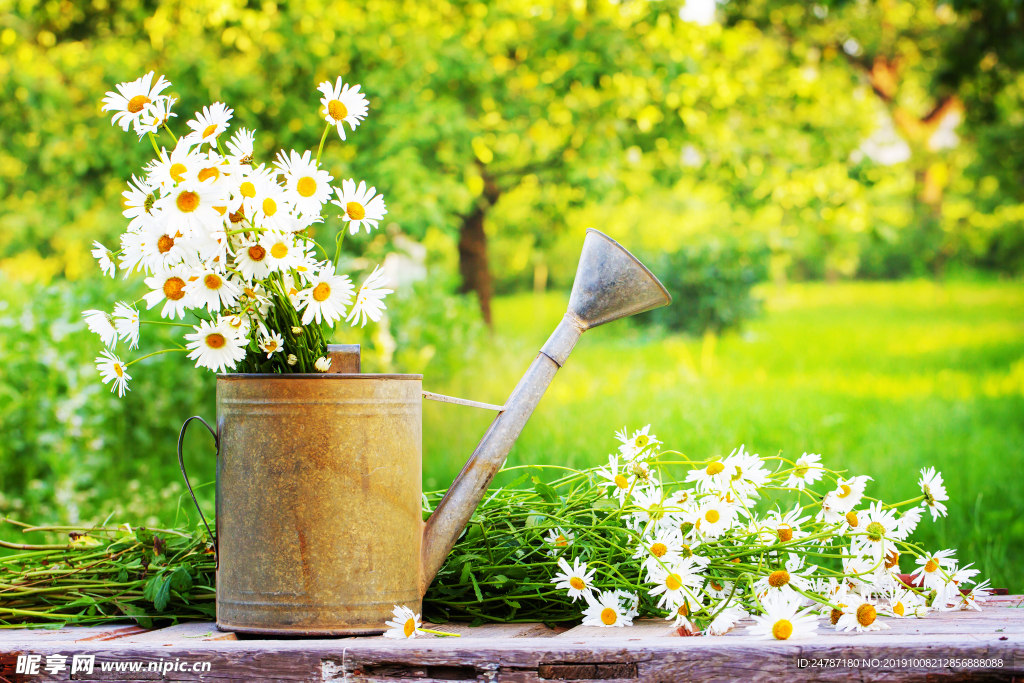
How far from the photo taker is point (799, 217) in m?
5.63

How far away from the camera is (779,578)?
1.34m

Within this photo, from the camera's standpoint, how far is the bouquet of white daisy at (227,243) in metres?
1.27

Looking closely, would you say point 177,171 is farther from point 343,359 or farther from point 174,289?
point 343,359

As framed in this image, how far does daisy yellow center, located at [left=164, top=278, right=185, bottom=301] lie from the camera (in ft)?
4.23

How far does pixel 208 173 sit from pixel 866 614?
1.26 metres

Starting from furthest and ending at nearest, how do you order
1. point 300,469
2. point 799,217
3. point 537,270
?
point 537,270 < point 799,217 < point 300,469

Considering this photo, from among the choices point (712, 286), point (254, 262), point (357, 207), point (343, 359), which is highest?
point (712, 286)

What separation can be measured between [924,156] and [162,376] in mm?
16335

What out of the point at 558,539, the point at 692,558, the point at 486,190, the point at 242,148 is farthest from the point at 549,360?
the point at 486,190

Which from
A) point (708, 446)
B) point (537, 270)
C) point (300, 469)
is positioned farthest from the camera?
point (537, 270)

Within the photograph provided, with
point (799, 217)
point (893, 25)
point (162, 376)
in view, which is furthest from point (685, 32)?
point (893, 25)

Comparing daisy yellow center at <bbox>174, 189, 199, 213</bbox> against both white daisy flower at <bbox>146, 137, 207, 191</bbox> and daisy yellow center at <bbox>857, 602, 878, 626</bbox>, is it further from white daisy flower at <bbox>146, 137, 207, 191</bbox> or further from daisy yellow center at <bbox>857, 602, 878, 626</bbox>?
daisy yellow center at <bbox>857, 602, 878, 626</bbox>

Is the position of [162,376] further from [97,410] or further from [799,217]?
[799,217]

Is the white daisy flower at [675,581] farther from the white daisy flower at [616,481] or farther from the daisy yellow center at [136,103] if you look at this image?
the daisy yellow center at [136,103]
